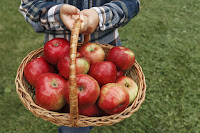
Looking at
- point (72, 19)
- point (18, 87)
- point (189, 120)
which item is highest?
point (72, 19)

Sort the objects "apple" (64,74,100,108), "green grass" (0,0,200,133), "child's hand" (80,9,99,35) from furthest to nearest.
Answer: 1. "green grass" (0,0,200,133)
2. "child's hand" (80,9,99,35)
3. "apple" (64,74,100,108)

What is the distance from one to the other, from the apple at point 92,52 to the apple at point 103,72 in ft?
0.32

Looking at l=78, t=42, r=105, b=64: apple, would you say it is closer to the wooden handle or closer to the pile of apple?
→ the pile of apple

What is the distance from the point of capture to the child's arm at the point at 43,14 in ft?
3.84

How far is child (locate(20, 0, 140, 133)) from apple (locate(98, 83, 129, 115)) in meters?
0.34

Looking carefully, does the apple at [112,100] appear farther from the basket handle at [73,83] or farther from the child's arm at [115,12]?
the child's arm at [115,12]

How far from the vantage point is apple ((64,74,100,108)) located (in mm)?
1005

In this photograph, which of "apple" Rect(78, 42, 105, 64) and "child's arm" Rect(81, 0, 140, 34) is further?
"apple" Rect(78, 42, 105, 64)

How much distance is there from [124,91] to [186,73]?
5.92 ft

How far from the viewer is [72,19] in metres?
1.12

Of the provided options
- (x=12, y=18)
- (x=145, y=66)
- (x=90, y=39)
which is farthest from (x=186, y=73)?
(x=12, y=18)

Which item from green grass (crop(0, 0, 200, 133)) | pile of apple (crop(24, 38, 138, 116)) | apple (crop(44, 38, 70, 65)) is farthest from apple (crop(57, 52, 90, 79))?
green grass (crop(0, 0, 200, 133))

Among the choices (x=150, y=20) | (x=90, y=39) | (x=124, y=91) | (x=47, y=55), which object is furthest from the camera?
(x=150, y=20)

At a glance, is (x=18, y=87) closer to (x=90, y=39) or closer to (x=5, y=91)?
(x=90, y=39)
